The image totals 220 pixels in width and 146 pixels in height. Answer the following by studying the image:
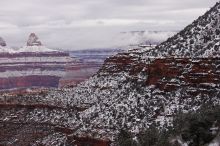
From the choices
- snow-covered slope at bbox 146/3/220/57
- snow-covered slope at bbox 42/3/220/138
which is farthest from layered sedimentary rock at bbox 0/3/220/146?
snow-covered slope at bbox 146/3/220/57

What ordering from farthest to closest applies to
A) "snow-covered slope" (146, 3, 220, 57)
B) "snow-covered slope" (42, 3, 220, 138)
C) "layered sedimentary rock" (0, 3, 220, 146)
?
"snow-covered slope" (146, 3, 220, 57) < "layered sedimentary rock" (0, 3, 220, 146) < "snow-covered slope" (42, 3, 220, 138)

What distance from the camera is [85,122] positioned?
303 feet

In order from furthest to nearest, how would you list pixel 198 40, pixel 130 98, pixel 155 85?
pixel 130 98
pixel 198 40
pixel 155 85

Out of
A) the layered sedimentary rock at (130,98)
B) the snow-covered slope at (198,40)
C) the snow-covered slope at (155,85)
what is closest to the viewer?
the snow-covered slope at (155,85)

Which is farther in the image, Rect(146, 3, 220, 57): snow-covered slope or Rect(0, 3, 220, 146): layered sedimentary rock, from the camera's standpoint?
Rect(146, 3, 220, 57): snow-covered slope

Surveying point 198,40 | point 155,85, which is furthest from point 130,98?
point 198,40

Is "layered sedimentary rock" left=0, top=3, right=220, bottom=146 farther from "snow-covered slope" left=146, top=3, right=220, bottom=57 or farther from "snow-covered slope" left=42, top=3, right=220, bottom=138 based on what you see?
"snow-covered slope" left=146, top=3, right=220, bottom=57

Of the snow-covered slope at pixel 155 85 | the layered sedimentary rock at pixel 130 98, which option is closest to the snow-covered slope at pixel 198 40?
the snow-covered slope at pixel 155 85

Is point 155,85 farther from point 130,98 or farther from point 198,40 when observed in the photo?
point 198,40

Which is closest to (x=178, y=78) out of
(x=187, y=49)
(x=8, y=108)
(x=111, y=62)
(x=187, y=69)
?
(x=187, y=69)

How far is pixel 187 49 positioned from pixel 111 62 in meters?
20.0

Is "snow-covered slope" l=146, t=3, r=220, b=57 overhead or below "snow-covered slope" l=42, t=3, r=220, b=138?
overhead

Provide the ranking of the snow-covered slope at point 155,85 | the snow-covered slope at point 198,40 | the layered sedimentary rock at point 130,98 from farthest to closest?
the snow-covered slope at point 198,40, the layered sedimentary rock at point 130,98, the snow-covered slope at point 155,85

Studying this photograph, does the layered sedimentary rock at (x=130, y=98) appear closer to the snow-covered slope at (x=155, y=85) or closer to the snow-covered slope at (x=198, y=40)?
the snow-covered slope at (x=155, y=85)
